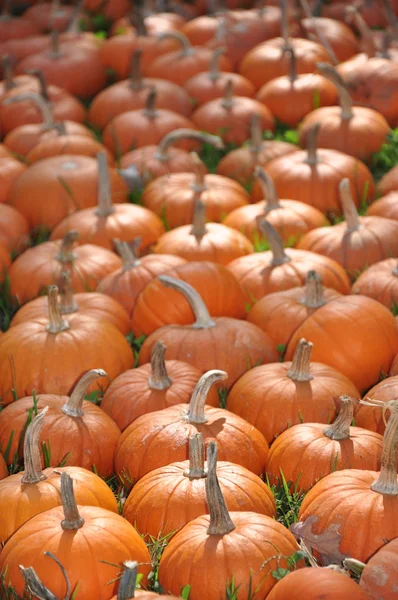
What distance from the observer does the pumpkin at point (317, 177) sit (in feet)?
16.8

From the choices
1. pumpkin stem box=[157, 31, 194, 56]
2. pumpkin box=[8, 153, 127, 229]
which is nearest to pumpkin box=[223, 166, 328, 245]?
pumpkin box=[8, 153, 127, 229]

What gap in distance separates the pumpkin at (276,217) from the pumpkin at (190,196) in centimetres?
14

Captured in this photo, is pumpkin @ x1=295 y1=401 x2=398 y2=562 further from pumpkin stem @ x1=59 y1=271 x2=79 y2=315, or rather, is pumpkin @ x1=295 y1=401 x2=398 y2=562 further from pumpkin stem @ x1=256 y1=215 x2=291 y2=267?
pumpkin stem @ x1=256 y1=215 x2=291 y2=267

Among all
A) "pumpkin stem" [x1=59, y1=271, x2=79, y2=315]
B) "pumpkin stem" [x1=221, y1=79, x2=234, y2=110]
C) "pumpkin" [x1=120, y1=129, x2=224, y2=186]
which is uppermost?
"pumpkin stem" [x1=221, y1=79, x2=234, y2=110]

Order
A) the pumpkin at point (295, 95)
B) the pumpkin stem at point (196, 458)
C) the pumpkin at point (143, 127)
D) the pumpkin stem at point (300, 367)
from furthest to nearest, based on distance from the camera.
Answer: the pumpkin at point (295, 95) < the pumpkin at point (143, 127) < the pumpkin stem at point (300, 367) < the pumpkin stem at point (196, 458)

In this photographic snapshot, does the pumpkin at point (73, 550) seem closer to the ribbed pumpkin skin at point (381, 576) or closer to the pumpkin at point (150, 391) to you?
the ribbed pumpkin skin at point (381, 576)

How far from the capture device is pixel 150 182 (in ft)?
17.6

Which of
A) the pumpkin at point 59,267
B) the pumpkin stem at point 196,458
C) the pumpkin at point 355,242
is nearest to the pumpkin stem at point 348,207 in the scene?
the pumpkin at point 355,242

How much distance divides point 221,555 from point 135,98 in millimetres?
4674

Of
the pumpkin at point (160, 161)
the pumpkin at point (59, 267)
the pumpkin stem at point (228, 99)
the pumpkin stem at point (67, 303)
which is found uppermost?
the pumpkin stem at point (228, 99)

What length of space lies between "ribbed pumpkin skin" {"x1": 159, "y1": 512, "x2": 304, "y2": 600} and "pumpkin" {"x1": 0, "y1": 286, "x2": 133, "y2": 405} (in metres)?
1.26

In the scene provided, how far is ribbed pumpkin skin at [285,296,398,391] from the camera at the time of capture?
139 inches

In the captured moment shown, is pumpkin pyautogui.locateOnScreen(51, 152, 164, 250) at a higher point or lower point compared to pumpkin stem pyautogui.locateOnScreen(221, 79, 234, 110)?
lower

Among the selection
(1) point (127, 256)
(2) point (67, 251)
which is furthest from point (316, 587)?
(2) point (67, 251)
